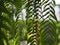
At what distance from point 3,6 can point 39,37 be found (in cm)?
27

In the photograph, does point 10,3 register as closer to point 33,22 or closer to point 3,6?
point 3,6

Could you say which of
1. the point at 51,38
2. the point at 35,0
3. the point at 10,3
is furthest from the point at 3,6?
the point at 51,38

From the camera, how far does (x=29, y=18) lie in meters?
1.41

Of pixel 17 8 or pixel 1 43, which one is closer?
pixel 1 43

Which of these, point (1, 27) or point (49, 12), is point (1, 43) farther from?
point (49, 12)

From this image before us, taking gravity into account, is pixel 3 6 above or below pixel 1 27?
above

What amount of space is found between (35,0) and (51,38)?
0.24 metres

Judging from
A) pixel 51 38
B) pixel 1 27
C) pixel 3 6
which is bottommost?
pixel 51 38

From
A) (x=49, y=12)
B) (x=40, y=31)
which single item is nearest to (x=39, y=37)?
(x=40, y=31)

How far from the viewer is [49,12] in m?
1.44

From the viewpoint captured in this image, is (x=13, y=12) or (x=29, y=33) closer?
(x=29, y=33)

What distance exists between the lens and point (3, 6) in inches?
55.8

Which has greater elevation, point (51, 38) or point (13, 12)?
point (13, 12)

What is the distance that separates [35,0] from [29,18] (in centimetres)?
11
